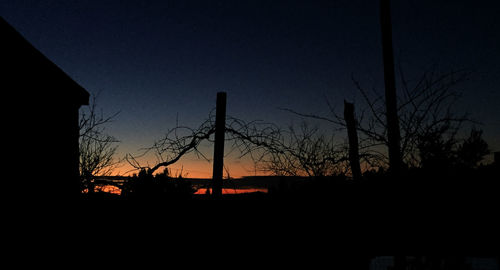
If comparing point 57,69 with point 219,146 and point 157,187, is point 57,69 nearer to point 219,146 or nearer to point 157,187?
point 157,187

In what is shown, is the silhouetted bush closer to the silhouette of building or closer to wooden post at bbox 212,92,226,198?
wooden post at bbox 212,92,226,198

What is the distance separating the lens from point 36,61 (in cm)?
633

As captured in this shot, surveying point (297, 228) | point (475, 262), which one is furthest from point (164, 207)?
point (475, 262)

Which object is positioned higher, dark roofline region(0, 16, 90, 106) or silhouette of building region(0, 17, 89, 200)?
dark roofline region(0, 16, 90, 106)

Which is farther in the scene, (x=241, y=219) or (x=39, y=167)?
(x=39, y=167)

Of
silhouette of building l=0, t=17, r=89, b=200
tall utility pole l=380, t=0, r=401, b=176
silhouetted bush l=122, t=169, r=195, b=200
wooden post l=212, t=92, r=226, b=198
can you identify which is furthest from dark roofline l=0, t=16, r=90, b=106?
tall utility pole l=380, t=0, r=401, b=176

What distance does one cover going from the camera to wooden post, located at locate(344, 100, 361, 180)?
7.50 m

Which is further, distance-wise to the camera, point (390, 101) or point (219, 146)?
point (219, 146)

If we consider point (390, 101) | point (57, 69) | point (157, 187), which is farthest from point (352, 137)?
point (57, 69)

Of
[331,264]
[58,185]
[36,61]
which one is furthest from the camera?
[58,185]

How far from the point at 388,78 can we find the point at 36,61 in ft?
18.8

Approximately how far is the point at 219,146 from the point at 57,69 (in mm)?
3540

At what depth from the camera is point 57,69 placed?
684 centimetres

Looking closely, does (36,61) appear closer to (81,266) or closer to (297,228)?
(81,266)
